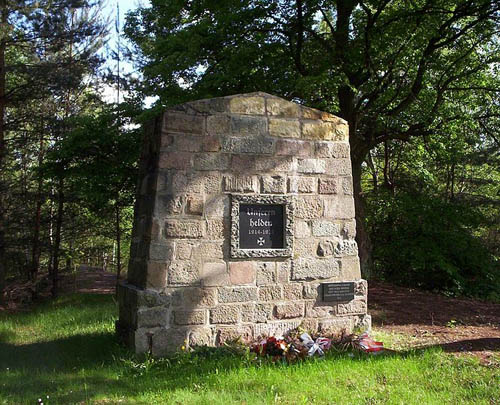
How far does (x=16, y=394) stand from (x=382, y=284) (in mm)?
8527

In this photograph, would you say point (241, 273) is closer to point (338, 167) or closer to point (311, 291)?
point (311, 291)

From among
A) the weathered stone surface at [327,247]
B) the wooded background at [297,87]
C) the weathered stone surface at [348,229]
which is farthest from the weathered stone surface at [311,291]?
the wooded background at [297,87]

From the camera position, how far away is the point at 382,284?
1111cm

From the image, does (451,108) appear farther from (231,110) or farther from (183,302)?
(183,302)

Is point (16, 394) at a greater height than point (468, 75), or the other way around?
point (468, 75)

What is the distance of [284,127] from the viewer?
578cm

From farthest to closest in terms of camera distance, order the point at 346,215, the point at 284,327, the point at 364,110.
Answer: the point at 364,110
the point at 346,215
the point at 284,327

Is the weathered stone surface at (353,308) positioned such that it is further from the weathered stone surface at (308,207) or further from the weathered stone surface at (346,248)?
the weathered stone surface at (308,207)

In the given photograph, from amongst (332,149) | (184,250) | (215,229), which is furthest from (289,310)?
(332,149)

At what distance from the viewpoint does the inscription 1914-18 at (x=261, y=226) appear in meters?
5.51

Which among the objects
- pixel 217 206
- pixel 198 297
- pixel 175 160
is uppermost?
pixel 175 160

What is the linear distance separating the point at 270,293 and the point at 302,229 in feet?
2.74

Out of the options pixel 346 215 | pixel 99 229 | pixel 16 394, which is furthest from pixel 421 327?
pixel 99 229

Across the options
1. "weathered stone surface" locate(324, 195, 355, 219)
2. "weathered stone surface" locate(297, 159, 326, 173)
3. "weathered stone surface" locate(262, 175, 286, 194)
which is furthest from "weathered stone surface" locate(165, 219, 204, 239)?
"weathered stone surface" locate(324, 195, 355, 219)
